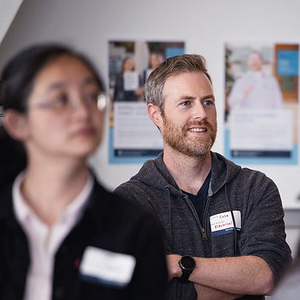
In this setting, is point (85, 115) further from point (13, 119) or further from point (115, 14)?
point (115, 14)

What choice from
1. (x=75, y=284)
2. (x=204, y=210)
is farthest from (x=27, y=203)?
(x=204, y=210)

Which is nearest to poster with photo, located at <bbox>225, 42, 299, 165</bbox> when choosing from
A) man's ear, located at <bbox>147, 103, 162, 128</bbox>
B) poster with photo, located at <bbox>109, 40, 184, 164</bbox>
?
poster with photo, located at <bbox>109, 40, 184, 164</bbox>

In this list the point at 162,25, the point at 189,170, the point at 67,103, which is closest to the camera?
the point at 67,103

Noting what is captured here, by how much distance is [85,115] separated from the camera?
111 cm

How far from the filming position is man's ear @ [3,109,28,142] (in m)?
1.16

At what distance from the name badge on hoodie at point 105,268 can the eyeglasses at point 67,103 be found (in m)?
0.28

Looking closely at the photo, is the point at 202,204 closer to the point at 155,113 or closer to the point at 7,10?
the point at 155,113

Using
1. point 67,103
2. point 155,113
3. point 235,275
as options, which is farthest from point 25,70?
point 155,113

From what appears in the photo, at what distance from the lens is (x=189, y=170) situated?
2602mm

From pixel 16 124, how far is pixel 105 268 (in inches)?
12.7

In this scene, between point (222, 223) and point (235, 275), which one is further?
point (222, 223)

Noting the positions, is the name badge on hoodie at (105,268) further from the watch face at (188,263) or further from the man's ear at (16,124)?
the watch face at (188,263)

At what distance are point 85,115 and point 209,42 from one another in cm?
350

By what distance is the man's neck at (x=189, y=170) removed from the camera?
2.59 metres
